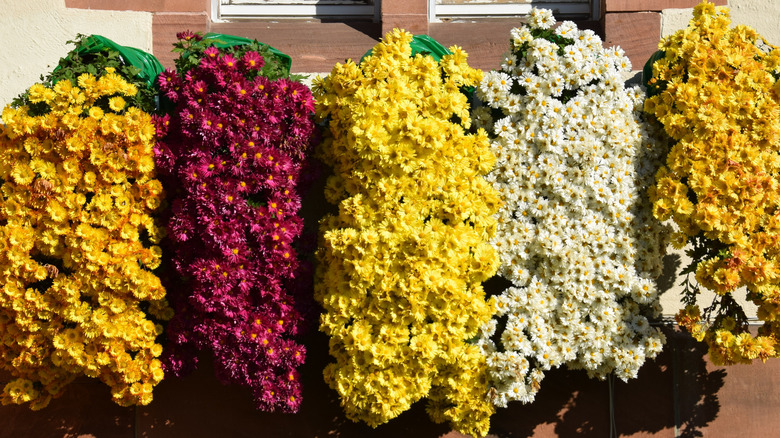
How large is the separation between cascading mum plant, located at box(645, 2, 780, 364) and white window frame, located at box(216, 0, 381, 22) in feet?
5.51

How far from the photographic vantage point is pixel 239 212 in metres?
4.08

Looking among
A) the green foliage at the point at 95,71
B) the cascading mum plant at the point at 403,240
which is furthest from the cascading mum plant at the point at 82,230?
the cascading mum plant at the point at 403,240

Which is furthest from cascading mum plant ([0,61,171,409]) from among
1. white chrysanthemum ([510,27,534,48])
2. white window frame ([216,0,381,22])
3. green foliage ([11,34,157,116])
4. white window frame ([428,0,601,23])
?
white window frame ([428,0,601,23])

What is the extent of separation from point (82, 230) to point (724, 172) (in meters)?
2.81

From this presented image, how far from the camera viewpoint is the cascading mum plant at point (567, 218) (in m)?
4.25

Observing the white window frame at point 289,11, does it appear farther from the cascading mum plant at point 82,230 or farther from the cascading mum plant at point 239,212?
the cascading mum plant at point 82,230

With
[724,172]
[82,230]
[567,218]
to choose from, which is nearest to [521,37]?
[567,218]

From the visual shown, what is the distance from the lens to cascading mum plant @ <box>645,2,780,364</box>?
4.12 m

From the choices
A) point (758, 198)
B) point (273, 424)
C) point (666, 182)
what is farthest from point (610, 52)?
point (273, 424)

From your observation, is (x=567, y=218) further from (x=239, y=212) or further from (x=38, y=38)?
(x=38, y=38)

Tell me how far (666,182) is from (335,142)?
4.87 ft

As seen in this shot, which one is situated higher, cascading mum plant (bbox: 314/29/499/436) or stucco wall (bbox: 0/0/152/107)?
stucco wall (bbox: 0/0/152/107)

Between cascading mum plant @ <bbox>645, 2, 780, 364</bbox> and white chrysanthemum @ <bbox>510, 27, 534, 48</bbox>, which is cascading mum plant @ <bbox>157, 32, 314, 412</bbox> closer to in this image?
white chrysanthemum @ <bbox>510, 27, 534, 48</bbox>

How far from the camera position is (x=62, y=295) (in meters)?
4.16
